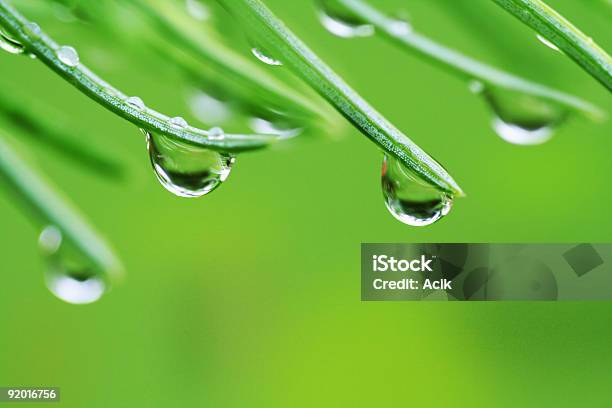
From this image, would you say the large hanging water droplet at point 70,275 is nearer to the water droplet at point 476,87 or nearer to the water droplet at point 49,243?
the water droplet at point 49,243

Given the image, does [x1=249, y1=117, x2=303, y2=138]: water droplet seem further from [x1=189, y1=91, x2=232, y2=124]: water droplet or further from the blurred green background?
the blurred green background

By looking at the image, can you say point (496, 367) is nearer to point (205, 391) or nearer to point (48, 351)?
point (205, 391)

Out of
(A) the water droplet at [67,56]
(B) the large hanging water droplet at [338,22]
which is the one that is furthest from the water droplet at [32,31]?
(B) the large hanging water droplet at [338,22]

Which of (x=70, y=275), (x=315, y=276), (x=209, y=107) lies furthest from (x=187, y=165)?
(x=315, y=276)

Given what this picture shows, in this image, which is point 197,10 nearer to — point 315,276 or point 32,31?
point 32,31

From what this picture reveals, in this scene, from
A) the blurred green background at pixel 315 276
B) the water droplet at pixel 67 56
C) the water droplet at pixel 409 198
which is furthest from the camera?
the blurred green background at pixel 315 276

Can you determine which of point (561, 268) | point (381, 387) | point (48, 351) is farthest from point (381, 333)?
point (48, 351)
